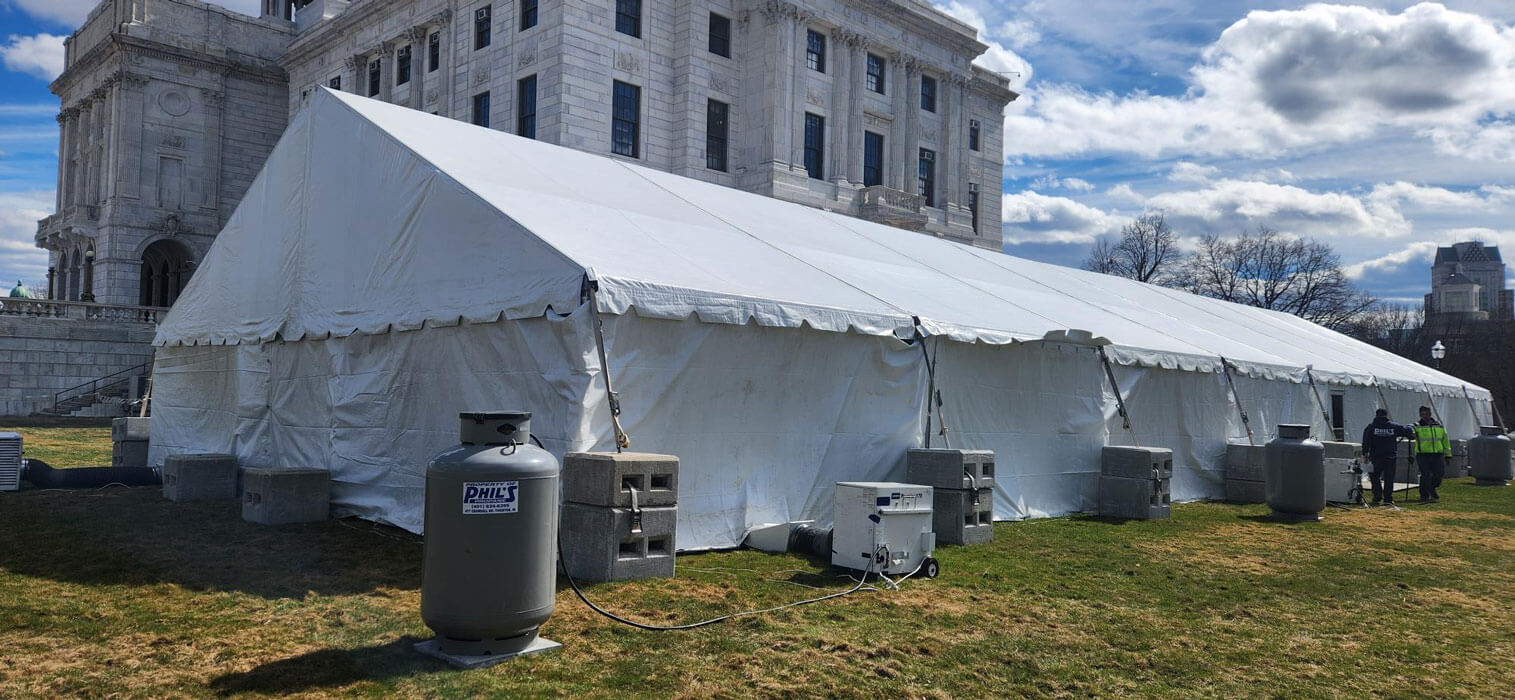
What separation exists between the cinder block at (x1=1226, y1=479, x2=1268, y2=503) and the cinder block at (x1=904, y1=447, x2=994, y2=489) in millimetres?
7678

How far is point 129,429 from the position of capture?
17.0 m

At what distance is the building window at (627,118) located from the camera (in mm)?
38719

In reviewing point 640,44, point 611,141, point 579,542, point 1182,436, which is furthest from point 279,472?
point 640,44

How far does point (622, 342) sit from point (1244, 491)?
12.3 m

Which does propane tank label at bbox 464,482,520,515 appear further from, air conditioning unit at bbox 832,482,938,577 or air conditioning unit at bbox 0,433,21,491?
air conditioning unit at bbox 0,433,21,491

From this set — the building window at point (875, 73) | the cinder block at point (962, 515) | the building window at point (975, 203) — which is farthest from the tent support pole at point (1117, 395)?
the building window at point (975, 203)

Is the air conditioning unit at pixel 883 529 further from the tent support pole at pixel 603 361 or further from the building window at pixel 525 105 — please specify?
the building window at pixel 525 105

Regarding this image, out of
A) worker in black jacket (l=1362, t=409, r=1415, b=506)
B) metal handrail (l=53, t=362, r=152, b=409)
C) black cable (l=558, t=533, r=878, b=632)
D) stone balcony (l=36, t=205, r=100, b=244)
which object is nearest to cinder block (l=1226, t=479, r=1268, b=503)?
worker in black jacket (l=1362, t=409, r=1415, b=506)

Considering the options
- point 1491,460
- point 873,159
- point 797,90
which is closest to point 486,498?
point 1491,460

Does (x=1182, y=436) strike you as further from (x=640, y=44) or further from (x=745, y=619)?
(x=640, y=44)

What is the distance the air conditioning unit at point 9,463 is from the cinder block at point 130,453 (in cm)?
354

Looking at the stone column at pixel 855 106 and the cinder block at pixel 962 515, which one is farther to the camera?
the stone column at pixel 855 106

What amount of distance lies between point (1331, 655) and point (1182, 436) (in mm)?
9949

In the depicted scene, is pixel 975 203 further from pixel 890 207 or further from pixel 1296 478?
pixel 1296 478
